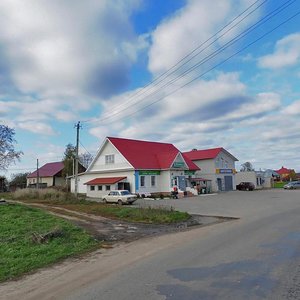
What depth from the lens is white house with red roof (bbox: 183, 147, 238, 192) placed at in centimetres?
6334

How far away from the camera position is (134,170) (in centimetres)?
4756

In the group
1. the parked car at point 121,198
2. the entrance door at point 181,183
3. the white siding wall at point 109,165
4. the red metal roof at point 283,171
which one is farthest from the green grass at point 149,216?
the red metal roof at point 283,171

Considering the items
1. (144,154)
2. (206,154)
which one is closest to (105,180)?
(144,154)

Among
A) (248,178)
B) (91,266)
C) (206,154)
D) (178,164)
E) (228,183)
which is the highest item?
(206,154)

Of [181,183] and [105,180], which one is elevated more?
[105,180]

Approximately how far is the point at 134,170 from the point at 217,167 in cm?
2140

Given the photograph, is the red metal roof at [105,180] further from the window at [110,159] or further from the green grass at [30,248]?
the green grass at [30,248]

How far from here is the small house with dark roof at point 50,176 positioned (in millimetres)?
83062

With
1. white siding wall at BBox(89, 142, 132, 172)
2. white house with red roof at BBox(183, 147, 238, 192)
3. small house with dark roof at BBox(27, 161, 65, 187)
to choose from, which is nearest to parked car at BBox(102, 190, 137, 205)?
white siding wall at BBox(89, 142, 132, 172)

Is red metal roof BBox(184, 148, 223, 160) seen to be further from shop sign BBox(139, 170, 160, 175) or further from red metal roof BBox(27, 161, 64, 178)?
red metal roof BBox(27, 161, 64, 178)

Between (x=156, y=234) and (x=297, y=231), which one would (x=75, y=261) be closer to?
(x=156, y=234)

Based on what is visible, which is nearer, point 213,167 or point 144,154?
point 144,154

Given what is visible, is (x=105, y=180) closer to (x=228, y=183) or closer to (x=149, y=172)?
(x=149, y=172)

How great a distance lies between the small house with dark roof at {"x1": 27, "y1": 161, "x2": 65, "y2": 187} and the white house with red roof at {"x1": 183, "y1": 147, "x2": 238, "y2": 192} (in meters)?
32.6
